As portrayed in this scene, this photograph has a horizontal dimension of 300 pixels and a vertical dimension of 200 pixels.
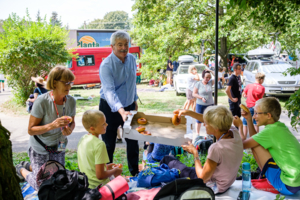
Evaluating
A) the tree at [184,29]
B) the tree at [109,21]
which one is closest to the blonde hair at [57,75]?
the tree at [184,29]

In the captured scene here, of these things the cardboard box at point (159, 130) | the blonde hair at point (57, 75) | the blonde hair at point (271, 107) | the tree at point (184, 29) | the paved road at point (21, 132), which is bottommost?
the paved road at point (21, 132)

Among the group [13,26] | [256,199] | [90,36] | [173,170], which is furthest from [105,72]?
[90,36]

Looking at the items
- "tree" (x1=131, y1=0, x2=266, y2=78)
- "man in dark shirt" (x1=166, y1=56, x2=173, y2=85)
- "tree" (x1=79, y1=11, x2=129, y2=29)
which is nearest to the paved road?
"tree" (x1=131, y1=0, x2=266, y2=78)

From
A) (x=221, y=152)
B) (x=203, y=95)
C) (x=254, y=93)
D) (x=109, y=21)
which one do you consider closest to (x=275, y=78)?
(x=254, y=93)

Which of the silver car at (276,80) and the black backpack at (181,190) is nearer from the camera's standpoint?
the black backpack at (181,190)

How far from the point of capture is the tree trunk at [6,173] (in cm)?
174

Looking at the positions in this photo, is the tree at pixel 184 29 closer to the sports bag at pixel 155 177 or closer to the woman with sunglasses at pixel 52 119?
the woman with sunglasses at pixel 52 119

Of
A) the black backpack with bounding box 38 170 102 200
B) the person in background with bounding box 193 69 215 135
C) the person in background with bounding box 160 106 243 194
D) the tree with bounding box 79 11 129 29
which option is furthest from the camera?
the tree with bounding box 79 11 129 29

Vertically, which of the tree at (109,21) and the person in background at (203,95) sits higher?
the tree at (109,21)

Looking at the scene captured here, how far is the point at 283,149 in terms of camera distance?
2.63m

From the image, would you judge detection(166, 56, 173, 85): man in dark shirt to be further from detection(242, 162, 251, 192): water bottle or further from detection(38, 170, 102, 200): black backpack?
detection(38, 170, 102, 200): black backpack

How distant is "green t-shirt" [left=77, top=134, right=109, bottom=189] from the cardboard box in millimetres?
404

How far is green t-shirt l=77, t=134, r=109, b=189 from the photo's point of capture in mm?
2557

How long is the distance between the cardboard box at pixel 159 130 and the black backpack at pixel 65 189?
78 centimetres
